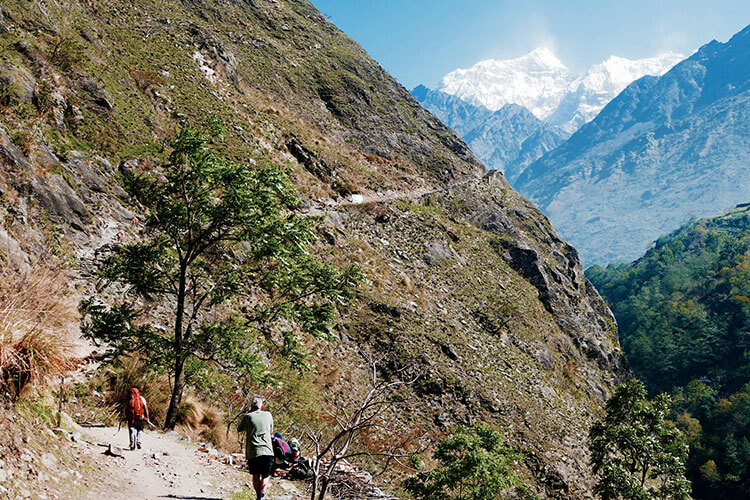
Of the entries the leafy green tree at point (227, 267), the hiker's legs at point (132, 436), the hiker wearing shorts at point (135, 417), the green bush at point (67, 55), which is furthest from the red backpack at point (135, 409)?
the green bush at point (67, 55)

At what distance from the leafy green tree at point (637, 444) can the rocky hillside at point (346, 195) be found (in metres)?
3.81

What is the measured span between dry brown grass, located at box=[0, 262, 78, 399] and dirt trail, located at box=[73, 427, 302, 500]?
1.87 m

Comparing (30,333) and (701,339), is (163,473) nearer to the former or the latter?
(30,333)

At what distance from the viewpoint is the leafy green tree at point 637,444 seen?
19469 mm

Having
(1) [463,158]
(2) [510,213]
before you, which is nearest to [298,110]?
(1) [463,158]

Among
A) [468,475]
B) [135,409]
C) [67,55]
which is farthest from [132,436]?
[67,55]

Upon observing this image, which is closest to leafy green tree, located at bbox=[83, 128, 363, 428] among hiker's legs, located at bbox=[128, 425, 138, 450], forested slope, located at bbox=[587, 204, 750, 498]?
hiker's legs, located at bbox=[128, 425, 138, 450]

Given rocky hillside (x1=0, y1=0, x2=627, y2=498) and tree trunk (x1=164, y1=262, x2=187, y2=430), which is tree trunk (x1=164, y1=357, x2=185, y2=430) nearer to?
tree trunk (x1=164, y1=262, x2=187, y2=430)

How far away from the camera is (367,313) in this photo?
2650 cm

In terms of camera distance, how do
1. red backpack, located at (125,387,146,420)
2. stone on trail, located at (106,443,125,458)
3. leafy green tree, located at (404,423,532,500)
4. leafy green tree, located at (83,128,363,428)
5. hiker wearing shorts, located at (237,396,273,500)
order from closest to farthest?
1. hiker wearing shorts, located at (237,396,273,500)
2. stone on trail, located at (106,443,125,458)
3. red backpack, located at (125,387,146,420)
4. leafy green tree, located at (83,128,363,428)
5. leafy green tree, located at (404,423,532,500)

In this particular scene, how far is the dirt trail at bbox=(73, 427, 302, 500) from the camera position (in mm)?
6520

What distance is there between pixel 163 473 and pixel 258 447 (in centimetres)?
240

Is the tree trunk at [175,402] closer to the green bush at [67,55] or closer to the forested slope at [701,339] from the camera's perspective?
the green bush at [67,55]

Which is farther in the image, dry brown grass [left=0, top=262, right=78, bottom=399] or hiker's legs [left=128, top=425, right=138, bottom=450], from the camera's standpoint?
hiker's legs [left=128, top=425, right=138, bottom=450]
